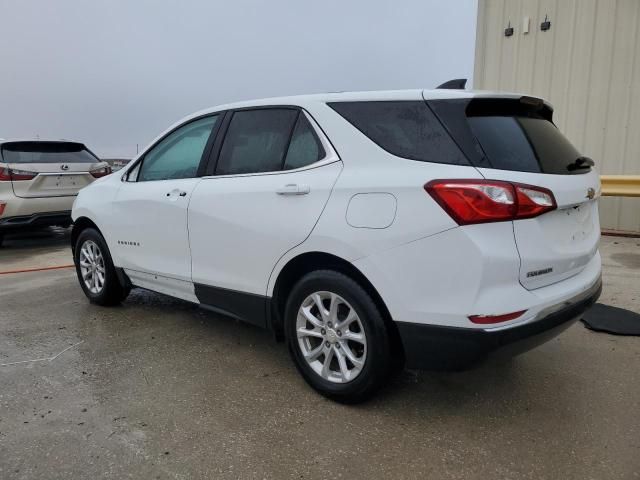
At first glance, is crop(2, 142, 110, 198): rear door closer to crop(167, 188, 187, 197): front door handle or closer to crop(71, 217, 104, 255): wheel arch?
crop(71, 217, 104, 255): wheel arch

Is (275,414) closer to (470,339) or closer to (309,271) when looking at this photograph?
(309,271)

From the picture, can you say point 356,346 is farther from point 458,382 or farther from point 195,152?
point 195,152

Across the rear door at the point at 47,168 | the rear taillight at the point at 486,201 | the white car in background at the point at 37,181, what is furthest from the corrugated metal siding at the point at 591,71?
the white car in background at the point at 37,181

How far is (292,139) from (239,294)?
99 centimetres

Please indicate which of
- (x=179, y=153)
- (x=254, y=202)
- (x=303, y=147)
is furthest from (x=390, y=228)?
(x=179, y=153)

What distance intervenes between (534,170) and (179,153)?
8.32 ft

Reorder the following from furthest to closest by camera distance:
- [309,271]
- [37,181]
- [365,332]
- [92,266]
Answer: [37,181]
[92,266]
[309,271]
[365,332]

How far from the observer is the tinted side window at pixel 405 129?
2.47 m

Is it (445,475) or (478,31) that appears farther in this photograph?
(478,31)

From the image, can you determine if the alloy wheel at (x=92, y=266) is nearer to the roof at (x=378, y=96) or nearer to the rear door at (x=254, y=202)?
the rear door at (x=254, y=202)

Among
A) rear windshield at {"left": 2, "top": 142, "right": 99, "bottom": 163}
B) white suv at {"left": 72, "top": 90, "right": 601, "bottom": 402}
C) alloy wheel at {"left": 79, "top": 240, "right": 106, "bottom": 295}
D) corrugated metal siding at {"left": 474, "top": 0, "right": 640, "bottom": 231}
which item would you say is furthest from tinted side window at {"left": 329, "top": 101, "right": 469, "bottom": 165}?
rear windshield at {"left": 2, "top": 142, "right": 99, "bottom": 163}

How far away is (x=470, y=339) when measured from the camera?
2.32m

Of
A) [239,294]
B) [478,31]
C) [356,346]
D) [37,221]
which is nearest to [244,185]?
[239,294]

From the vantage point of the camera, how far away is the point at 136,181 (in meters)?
4.21
